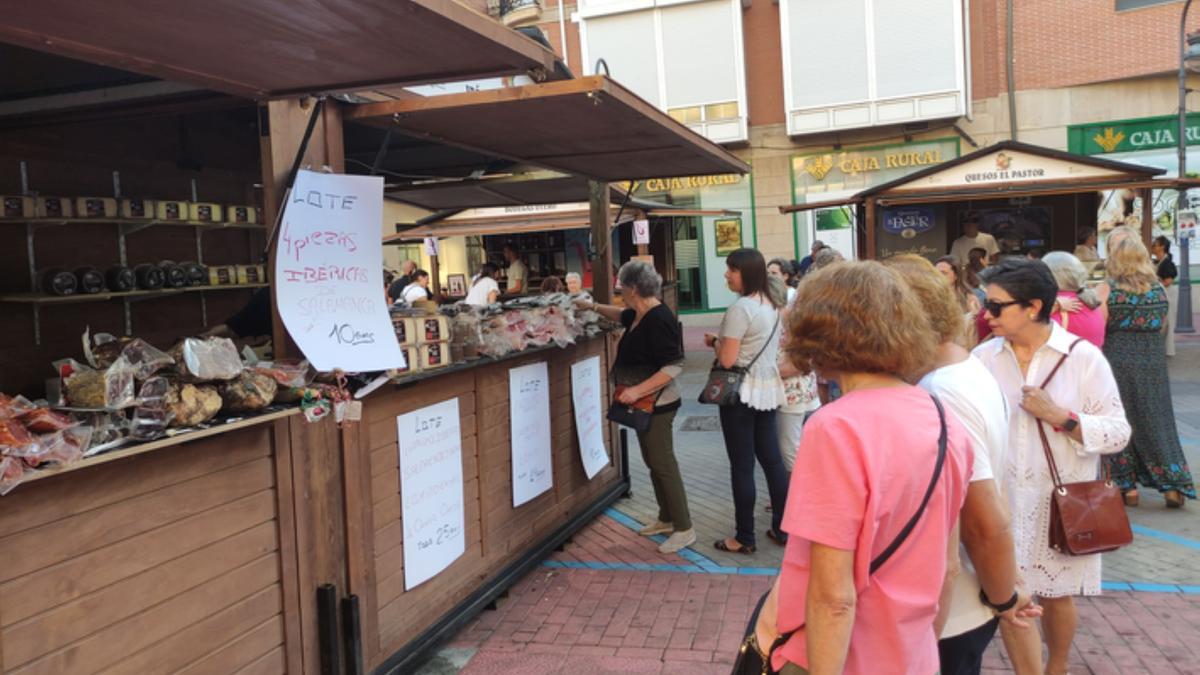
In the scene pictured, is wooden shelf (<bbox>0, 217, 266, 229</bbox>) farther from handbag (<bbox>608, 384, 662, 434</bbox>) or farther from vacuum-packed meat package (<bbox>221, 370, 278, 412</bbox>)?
vacuum-packed meat package (<bbox>221, 370, 278, 412</bbox>)

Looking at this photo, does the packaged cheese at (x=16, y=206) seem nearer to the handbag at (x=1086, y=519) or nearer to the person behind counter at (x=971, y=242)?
the handbag at (x=1086, y=519)

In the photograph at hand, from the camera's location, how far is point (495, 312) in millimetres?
4891

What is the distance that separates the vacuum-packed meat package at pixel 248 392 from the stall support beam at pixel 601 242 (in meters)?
3.94

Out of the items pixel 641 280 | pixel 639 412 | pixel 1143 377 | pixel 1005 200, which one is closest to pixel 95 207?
pixel 641 280

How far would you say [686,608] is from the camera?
14.6 ft

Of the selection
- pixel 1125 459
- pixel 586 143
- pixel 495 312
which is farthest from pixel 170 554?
pixel 1125 459

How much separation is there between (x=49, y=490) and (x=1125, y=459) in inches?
240

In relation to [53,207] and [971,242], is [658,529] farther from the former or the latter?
[971,242]

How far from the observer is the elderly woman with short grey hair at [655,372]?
512 cm

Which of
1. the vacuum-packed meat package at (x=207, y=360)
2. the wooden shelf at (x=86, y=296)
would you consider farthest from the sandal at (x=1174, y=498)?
the wooden shelf at (x=86, y=296)

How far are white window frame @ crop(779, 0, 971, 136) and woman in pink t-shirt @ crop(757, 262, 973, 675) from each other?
18.8 m

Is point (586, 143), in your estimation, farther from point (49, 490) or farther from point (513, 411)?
point (49, 490)

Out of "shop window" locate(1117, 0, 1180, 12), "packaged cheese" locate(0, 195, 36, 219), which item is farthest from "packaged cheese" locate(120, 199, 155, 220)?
"shop window" locate(1117, 0, 1180, 12)

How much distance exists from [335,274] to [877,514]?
2299 millimetres
